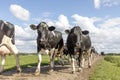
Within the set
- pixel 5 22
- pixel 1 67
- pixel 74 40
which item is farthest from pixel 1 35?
pixel 74 40

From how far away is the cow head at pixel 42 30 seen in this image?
66.8ft

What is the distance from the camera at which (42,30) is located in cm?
2064

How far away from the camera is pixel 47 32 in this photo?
2131 centimetres

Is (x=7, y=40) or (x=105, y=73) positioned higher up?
(x=7, y=40)

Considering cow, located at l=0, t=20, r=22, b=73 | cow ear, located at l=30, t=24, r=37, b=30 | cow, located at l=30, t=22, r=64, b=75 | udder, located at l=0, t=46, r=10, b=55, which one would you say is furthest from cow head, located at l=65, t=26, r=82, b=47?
udder, located at l=0, t=46, r=10, b=55

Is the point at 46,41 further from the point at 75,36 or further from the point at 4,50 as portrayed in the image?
the point at 4,50

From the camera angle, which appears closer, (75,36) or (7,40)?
(7,40)

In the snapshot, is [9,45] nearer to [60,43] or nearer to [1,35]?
[1,35]

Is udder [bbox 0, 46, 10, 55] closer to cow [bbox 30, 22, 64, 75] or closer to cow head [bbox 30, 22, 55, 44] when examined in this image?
cow [bbox 30, 22, 64, 75]

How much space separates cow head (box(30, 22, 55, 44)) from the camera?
20369mm

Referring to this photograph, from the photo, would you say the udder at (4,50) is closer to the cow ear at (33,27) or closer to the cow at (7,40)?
the cow at (7,40)

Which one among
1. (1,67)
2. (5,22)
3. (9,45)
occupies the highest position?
(5,22)

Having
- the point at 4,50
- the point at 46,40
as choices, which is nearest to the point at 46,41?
the point at 46,40

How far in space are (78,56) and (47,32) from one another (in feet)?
11.7
